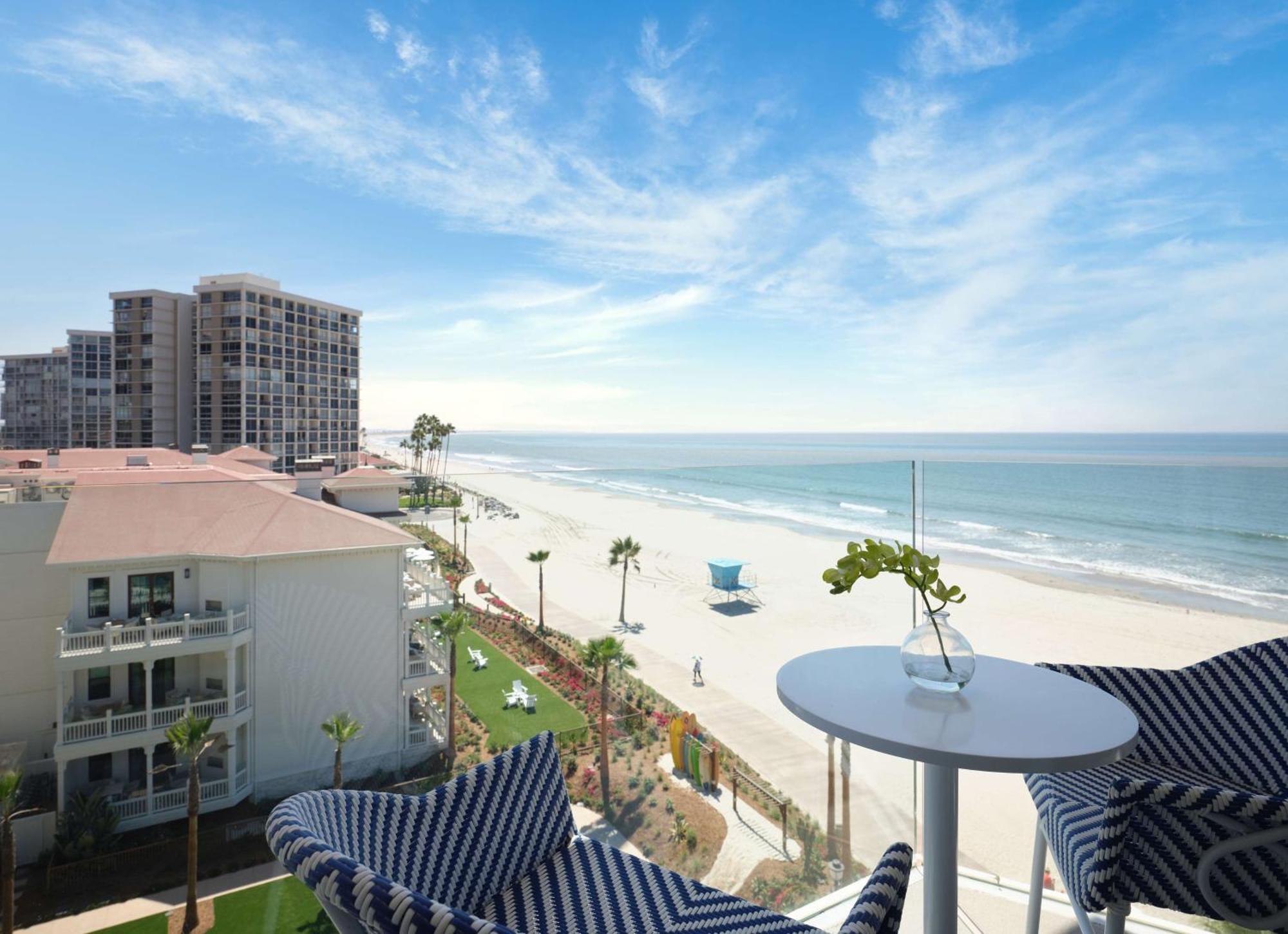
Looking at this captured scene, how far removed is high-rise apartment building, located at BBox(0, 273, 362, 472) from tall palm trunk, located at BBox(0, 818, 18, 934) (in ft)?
52.8

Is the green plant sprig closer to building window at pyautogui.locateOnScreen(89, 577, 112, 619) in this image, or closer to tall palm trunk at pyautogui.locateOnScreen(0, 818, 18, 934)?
building window at pyautogui.locateOnScreen(89, 577, 112, 619)

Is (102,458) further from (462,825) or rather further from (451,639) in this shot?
(462,825)

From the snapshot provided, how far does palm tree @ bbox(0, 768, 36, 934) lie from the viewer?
1385mm

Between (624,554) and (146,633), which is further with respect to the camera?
(624,554)

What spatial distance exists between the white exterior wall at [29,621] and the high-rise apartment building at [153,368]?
2282cm

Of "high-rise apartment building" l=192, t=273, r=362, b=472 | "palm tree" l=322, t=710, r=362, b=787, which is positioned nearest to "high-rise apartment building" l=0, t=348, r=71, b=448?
"high-rise apartment building" l=192, t=273, r=362, b=472

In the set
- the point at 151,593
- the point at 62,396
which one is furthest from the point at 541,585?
the point at 62,396

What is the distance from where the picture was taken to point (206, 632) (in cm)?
166

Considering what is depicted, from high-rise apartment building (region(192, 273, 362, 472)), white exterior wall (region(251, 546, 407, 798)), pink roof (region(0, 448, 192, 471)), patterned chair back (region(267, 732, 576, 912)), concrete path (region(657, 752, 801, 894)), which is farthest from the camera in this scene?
high-rise apartment building (region(192, 273, 362, 472))

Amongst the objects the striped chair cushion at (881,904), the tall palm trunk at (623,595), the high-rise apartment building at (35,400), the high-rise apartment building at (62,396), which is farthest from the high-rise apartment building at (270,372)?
the striped chair cushion at (881,904)

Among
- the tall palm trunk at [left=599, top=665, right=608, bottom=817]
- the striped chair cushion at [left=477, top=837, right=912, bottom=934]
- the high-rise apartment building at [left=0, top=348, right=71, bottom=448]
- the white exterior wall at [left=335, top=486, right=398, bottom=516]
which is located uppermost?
the high-rise apartment building at [left=0, top=348, right=71, bottom=448]

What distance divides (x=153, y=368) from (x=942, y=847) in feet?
95.7

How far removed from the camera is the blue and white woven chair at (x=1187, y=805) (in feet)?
3.66

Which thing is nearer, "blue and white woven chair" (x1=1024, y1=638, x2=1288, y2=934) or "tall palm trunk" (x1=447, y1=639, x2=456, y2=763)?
"blue and white woven chair" (x1=1024, y1=638, x2=1288, y2=934)
